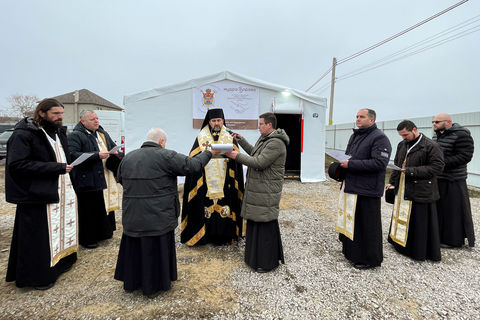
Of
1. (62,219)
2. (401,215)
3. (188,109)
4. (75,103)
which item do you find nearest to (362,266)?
(401,215)

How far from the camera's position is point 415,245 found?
11.3 feet

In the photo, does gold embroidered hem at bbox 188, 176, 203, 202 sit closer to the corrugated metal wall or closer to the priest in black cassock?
the priest in black cassock

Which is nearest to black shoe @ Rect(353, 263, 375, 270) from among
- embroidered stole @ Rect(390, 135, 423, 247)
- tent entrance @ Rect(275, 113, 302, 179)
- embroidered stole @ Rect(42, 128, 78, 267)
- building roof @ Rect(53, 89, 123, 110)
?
embroidered stole @ Rect(390, 135, 423, 247)

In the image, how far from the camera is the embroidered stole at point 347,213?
318 centimetres

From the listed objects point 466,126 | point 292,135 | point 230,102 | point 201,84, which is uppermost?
point 201,84

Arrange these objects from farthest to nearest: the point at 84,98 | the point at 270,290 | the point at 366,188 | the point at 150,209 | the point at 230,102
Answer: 1. the point at 84,98
2. the point at 230,102
3. the point at 366,188
4. the point at 270,290
5. the point at 150,209

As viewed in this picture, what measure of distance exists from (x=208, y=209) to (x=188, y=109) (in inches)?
176

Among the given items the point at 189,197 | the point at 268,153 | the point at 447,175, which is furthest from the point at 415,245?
the point at 189,197

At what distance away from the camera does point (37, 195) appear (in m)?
2.53

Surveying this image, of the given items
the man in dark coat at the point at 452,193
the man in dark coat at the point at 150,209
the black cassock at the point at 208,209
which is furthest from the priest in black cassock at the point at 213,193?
the man in dark coat at the point at 452,193

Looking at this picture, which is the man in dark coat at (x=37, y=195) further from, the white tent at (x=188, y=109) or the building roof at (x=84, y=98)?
the building roof at (x=84, y=98)

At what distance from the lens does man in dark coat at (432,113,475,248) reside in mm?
3668

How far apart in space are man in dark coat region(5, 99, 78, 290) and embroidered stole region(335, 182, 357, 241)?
325 cm

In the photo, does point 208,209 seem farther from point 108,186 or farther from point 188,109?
point 188,109
